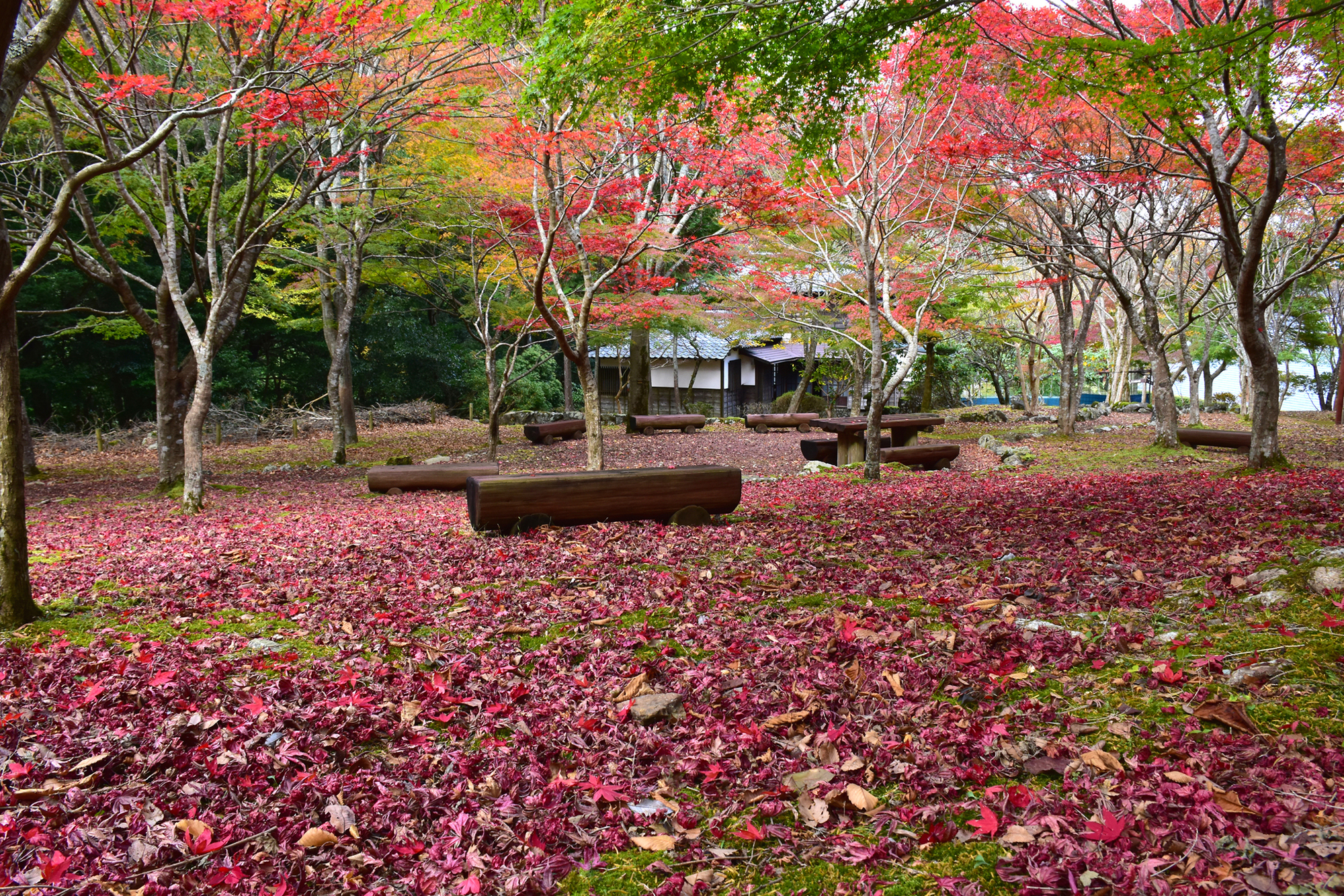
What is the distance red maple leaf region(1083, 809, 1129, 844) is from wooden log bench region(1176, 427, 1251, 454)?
12.3 metres

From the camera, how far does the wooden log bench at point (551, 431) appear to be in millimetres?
18031

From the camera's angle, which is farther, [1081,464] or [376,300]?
[376,300]

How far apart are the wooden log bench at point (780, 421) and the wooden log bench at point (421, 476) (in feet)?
38.1

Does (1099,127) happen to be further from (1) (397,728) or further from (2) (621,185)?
(1) (397,728)

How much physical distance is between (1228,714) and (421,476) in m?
10.8

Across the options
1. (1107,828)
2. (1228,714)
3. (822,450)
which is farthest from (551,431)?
(1107,828)

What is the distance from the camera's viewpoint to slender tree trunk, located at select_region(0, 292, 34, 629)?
4273 mm

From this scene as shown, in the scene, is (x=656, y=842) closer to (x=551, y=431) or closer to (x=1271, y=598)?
(x=1271, y=598)

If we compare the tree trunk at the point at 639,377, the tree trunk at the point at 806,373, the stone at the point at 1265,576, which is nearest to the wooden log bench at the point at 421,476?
the tree trunk at the point at 639,377

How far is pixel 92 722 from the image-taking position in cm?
323

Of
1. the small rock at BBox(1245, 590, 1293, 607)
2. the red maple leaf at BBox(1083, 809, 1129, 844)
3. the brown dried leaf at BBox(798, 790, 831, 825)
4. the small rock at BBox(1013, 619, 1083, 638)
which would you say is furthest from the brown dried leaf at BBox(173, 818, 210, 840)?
the small rock at BBox(1245, 590, 1293, 607)

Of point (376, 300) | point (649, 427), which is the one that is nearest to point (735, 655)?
point (649, 427)

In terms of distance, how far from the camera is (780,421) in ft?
71.8

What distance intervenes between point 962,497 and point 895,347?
57.9ft
